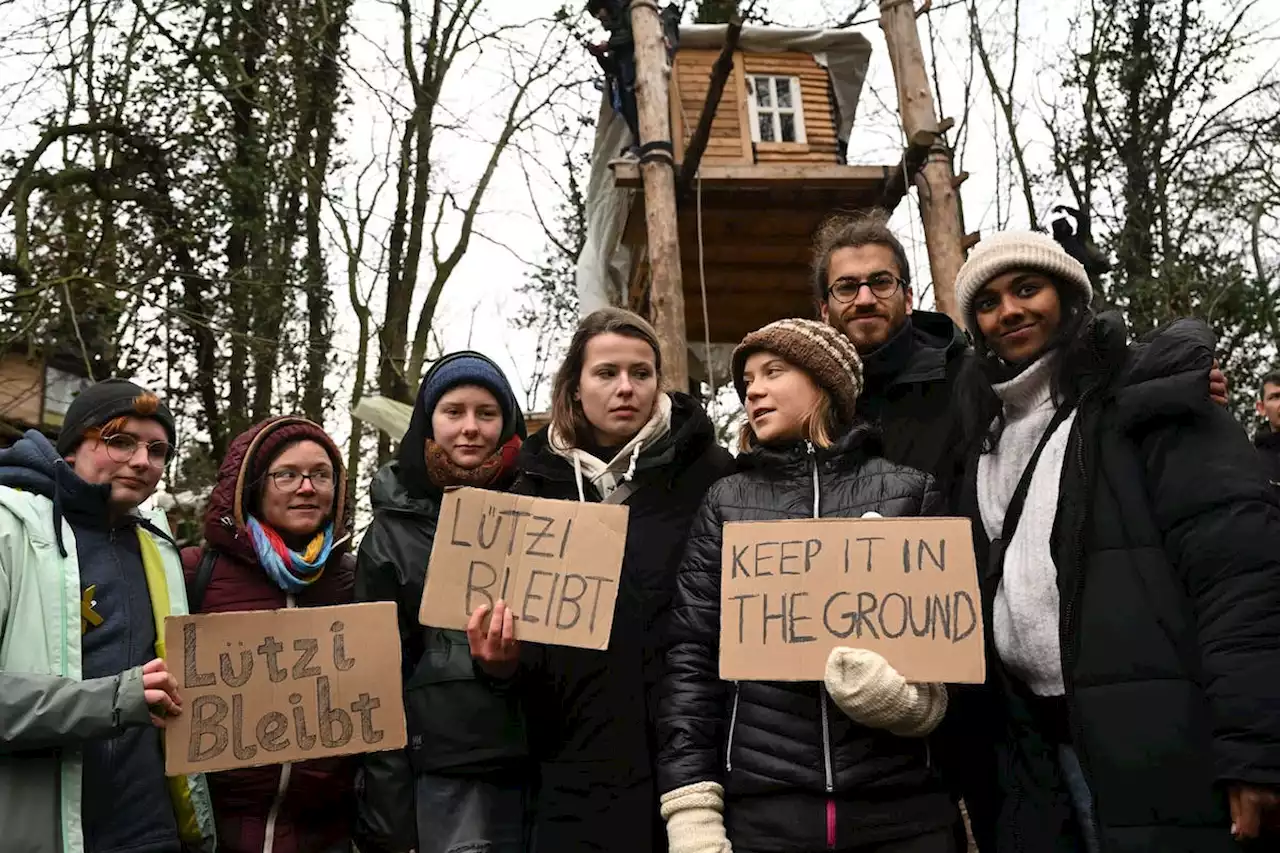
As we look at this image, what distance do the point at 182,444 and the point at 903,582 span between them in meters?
11.0

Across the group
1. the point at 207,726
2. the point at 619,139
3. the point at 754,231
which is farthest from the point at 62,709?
the point at 619,139

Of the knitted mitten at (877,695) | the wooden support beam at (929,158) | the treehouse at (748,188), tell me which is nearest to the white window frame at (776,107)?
the treehouse at (748,188)

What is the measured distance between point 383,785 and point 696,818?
3.01ft

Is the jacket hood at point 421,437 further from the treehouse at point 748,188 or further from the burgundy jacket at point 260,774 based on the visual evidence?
the treehouse at point 748,188

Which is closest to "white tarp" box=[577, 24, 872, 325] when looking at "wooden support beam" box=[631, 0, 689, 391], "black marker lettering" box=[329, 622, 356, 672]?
"wooden support beam" box=[631, 0, 689, 391]

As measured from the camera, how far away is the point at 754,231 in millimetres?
6922

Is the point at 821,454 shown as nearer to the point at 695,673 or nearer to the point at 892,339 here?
the point at 695,673

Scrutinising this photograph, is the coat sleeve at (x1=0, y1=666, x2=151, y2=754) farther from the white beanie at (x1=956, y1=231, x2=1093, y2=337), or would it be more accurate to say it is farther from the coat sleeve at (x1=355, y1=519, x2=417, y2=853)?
the white beanie at (x1=956, y1=231, x2=1093, y2=337)

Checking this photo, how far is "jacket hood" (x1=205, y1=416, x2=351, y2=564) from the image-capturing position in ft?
8.85

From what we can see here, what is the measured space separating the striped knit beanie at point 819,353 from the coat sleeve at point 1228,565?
0.73 m

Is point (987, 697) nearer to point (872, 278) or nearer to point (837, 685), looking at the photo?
point (837, 685)

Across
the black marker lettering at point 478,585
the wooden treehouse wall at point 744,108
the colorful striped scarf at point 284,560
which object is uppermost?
the wooden treehouse wall at point 744,108

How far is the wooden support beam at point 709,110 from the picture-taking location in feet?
17.1

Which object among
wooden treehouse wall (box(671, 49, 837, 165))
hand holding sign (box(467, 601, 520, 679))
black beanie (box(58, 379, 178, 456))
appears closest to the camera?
hand holding sign (box(467, 601, 520, 679))
